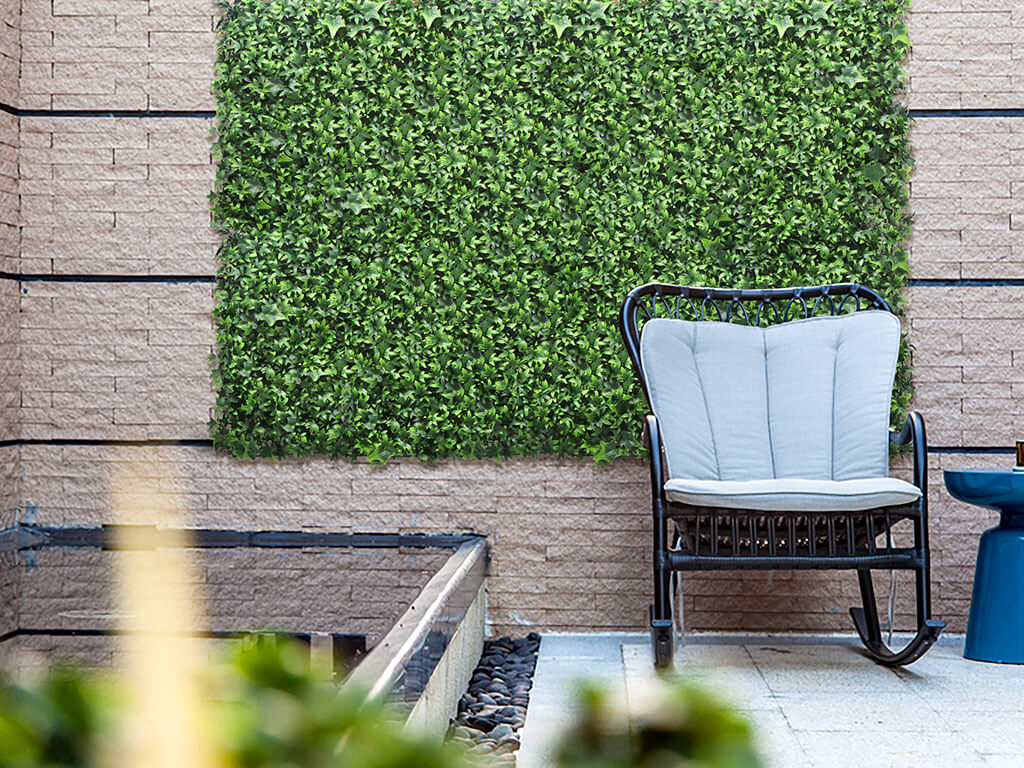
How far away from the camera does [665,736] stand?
340 mm

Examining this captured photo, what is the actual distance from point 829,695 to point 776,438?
2.68 ft

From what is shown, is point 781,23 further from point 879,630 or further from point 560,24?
point 879,630

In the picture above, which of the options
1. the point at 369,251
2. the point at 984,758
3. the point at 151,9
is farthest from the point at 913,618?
the point at 151,9

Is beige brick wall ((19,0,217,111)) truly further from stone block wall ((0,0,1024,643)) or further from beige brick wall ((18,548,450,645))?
beige brick wall ((18,548,450,645))

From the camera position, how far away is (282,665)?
371 mm

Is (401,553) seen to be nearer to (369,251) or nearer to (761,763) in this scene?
(369,251)

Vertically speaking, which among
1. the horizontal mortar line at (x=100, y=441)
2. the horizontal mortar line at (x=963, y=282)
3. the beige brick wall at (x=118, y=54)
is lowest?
the horizontal mortar line at (x=100, y=441)

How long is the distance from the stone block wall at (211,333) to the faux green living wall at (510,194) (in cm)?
12

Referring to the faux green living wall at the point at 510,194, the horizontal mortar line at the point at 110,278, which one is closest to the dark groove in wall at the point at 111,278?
the horizontal mortar line at the point at 110,278

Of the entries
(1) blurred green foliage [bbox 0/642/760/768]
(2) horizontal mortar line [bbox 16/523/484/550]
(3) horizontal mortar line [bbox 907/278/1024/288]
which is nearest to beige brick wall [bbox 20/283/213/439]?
(2) horizontal mortar line [bbox 16/523/484/550]

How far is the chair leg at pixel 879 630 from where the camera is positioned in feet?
7.89

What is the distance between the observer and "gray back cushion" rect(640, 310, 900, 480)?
2770 mm

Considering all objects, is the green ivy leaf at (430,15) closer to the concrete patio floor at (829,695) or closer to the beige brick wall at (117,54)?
the beige brick wall at (117,54)

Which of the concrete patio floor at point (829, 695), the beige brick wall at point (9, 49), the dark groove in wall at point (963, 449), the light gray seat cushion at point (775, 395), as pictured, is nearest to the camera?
the concrete patio floor at point (829, 695)
